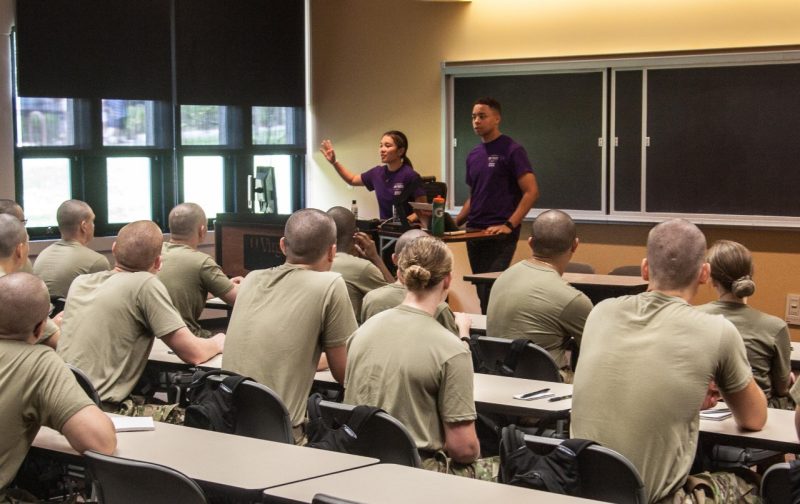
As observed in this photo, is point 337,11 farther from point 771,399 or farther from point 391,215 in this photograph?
point 771,399

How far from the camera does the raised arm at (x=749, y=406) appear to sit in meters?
3.32

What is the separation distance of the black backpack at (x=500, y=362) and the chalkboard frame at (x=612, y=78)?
434cm

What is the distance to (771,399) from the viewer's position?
14.4 ft

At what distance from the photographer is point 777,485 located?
2.92 m

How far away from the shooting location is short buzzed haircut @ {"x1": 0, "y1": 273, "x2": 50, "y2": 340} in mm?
3125

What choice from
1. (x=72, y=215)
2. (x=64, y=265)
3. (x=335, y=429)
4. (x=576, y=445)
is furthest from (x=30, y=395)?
(x=72, y=215)

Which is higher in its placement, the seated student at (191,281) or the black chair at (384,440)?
the seated student at (191,281)

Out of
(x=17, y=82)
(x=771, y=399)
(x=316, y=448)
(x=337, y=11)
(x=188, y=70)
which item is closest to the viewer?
(x=316, y=448)

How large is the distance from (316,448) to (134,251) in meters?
1.63

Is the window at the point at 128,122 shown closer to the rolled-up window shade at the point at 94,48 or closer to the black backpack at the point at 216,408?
the rolled-up window shade at the point at 94,48

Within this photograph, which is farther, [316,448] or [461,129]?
[461,129]

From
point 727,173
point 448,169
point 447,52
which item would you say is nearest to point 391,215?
point 448,169

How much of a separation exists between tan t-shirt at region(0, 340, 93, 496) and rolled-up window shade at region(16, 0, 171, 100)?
19.1 feet

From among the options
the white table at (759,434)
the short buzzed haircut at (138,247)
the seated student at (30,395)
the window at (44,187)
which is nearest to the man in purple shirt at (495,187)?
the window at (44,187)
